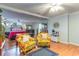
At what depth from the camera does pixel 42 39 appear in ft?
10.2

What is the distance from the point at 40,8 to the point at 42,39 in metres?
0.82

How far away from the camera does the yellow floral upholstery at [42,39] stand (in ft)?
9.92

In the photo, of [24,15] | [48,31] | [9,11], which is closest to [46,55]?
[48,31]

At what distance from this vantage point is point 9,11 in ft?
9.01

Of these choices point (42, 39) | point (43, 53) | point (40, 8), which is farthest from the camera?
point (42, 39)

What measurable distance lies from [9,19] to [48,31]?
102cm

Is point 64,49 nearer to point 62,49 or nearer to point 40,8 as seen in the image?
point 62,49

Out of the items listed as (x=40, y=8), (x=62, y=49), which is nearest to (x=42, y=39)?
(x=62, y=49)

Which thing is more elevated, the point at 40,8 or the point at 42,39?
the point at 40,8

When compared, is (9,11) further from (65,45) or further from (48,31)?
(65,45)

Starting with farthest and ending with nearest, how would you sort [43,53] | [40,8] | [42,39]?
[42,39] < [43,53] < [40,8]

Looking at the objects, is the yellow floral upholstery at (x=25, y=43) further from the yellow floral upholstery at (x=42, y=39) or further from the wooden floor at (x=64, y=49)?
the wooden floor at (x=64, y=49)

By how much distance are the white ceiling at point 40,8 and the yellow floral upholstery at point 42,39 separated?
0.49m

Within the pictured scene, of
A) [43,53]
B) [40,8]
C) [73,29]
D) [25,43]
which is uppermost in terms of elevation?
[40,8]
